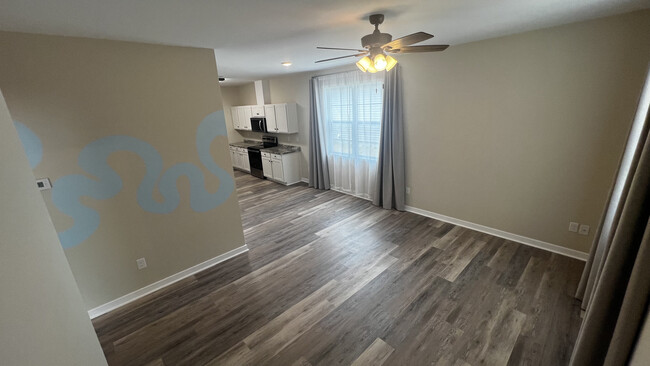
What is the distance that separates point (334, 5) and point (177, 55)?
1.78 meters

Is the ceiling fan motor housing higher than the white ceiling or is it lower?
lower

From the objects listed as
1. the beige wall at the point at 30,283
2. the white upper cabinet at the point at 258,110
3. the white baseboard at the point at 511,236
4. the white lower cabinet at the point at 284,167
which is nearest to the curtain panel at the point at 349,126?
the white lower cabinet at the point at 284,167

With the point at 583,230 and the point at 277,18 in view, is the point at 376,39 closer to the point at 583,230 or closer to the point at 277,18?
the point at 277,18

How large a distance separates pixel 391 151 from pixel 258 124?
12.8ft

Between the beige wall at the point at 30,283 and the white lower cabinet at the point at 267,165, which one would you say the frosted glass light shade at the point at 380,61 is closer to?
the beige wall at the point at 30,283

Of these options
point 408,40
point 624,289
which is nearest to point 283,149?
point 408,40

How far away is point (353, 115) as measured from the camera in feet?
15.8

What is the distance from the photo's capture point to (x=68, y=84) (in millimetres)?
2156

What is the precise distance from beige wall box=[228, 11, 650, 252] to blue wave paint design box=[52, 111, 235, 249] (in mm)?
2859

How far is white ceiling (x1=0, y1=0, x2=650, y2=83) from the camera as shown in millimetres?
1656

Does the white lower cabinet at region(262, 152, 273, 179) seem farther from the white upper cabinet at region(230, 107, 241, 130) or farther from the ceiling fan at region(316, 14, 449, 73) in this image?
the ceiling fan at region(316, 14, 449, 73)

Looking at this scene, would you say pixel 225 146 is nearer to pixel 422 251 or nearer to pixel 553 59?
pixel 422 251

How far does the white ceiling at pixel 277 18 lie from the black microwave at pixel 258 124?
3744 mm

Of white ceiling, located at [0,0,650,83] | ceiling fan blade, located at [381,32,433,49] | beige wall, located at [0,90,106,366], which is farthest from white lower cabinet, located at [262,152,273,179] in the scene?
beige wall, located at [0,90,106,366]
